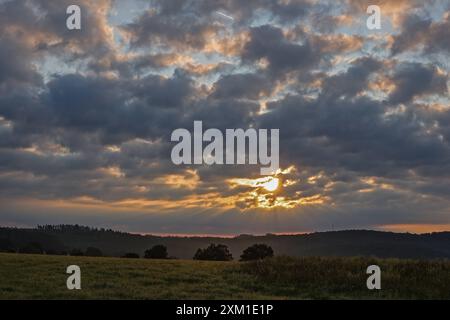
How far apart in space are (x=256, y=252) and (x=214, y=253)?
1098 cm

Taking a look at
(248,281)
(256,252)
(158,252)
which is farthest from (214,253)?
(248,281)

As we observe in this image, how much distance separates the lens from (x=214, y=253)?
89.4 meters

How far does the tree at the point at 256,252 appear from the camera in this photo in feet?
260

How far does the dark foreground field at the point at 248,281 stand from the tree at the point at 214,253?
148 ft

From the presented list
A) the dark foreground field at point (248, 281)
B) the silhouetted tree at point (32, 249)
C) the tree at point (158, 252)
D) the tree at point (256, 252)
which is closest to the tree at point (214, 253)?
the tree at point (158, 252)

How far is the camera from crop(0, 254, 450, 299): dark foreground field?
3011cm

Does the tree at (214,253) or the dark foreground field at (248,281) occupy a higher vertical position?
the dark foreground field at (248,281)

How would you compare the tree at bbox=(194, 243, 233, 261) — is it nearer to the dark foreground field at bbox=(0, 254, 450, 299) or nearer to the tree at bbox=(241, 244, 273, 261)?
the tree at bbox=(241, 244, 273, 261)

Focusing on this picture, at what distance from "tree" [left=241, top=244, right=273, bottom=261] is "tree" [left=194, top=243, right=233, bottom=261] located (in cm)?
793

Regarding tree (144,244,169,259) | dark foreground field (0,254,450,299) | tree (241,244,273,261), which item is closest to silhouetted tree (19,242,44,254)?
tree (144,244,169,259)

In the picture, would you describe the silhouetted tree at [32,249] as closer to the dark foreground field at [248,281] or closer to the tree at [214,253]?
the tree at [214,253]
